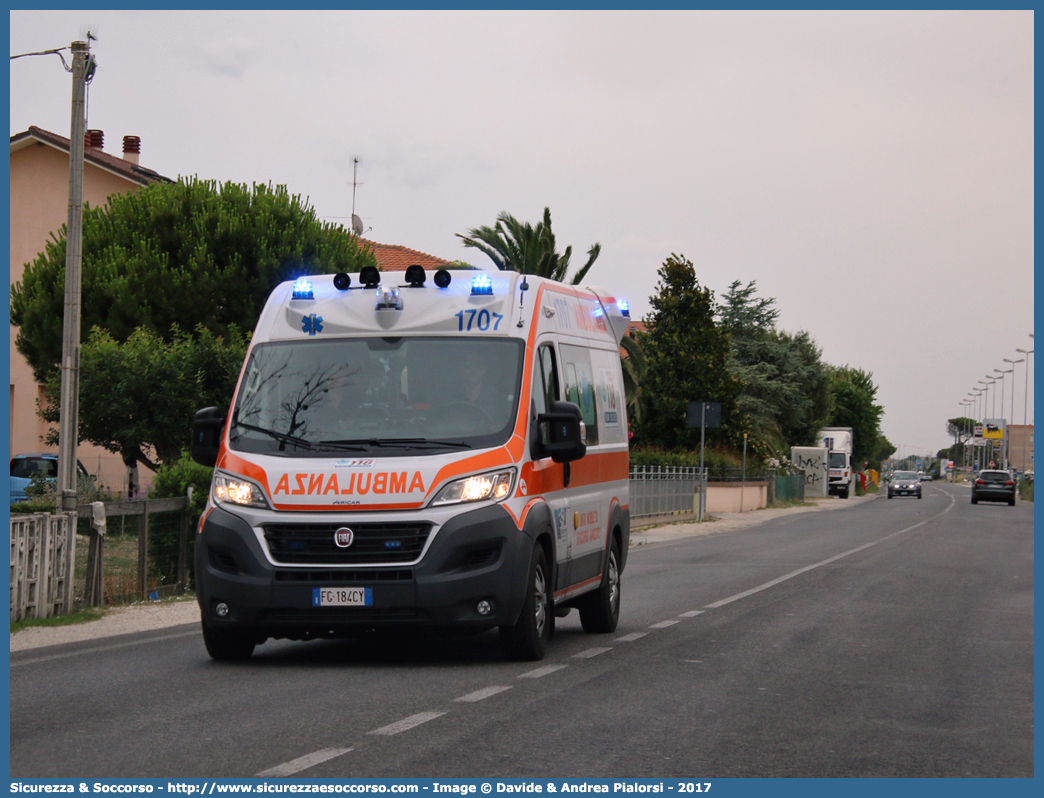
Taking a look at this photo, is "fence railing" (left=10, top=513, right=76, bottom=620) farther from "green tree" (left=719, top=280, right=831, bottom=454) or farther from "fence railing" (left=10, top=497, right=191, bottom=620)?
"green tree" (left=719, top=280, right=831, bottom=454)

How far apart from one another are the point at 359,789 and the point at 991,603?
1167 centimetres

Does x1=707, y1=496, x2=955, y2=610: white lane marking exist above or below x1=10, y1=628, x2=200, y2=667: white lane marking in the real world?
below

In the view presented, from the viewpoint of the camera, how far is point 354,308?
1018 cm

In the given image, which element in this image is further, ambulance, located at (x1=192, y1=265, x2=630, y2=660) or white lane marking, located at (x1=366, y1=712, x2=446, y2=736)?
ambulance, located at (x1=192, y1=265, x2=630, y2=660)

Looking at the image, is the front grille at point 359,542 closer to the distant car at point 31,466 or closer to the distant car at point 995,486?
the distant car at point 31,466

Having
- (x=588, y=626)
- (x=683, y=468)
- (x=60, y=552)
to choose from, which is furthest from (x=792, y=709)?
(x=683, y=468)

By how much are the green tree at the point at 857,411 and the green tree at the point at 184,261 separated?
87702 mm

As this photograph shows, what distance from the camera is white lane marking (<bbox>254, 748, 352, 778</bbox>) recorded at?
19.4 ft

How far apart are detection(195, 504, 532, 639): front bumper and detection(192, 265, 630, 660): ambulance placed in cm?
1

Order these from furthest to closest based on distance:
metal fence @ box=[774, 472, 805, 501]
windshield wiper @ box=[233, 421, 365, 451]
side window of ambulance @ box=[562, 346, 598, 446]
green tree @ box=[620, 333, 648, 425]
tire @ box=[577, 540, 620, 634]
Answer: metal fence @ box=[774, 472, 805, 501], green tree @ box=[620, 333, 648, 425], tire @ box=[577, 540, 620, 634], side window of ambulance @ box=[562, 346, 598, 446], windshield wiper @ box=[233, 421, 365, 451]

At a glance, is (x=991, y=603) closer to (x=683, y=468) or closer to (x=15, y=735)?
(x=15, y=735)

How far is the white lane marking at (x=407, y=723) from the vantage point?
22.7ft

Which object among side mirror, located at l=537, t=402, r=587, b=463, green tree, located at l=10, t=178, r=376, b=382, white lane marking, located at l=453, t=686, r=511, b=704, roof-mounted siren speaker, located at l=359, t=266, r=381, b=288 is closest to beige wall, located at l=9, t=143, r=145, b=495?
green tree, located at l=10, t=178, r=376, b=382

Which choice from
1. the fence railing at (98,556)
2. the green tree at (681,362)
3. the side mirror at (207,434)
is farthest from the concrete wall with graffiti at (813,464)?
the side mirror at (207,434)
